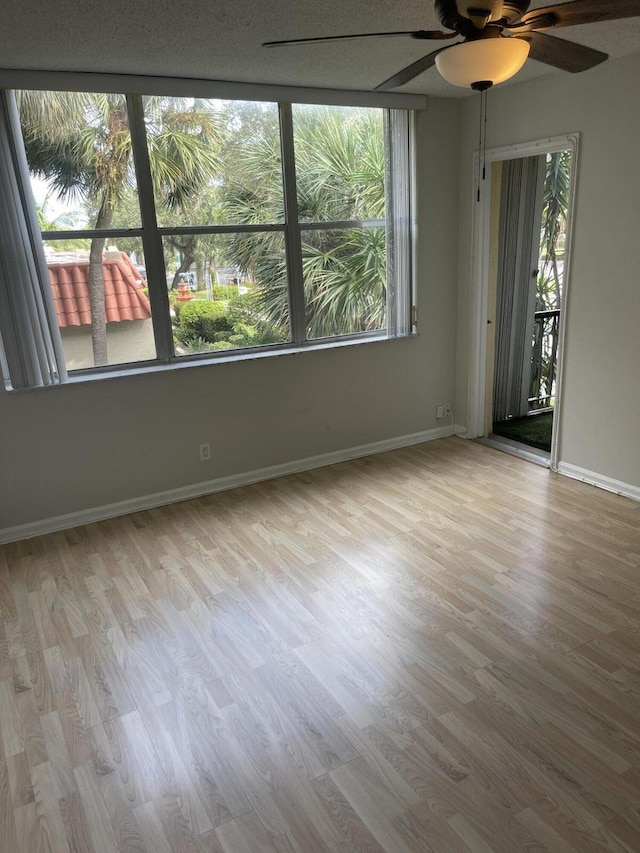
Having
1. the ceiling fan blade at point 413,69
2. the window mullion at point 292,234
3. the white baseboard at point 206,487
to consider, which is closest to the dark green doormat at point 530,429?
the white baseboard at point 206,487

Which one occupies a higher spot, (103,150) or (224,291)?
(103,150)

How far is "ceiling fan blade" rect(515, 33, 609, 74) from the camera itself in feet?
6.33

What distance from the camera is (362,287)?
4496 mm

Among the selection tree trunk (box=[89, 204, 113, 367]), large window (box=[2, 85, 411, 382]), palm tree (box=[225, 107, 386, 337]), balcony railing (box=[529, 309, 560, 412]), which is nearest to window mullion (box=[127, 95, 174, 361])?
large window (box=[2, 85, 411, 382])

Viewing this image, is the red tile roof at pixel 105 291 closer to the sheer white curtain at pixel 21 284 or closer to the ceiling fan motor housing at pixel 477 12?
the sheer white curtain at pixel 21 284

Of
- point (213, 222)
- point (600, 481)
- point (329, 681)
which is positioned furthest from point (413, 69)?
point (600, 481)

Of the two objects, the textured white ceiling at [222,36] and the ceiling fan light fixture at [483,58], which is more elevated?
the textured white ceiling at [222,36]

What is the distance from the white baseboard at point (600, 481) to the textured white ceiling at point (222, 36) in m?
2.45

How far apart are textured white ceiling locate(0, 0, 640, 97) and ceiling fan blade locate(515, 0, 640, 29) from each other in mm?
814

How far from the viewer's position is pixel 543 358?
5590 mm

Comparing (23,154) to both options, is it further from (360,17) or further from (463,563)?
(463,563)

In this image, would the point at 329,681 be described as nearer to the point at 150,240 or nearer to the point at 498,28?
the point at 498,28

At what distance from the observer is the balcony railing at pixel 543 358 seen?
5516 millimetres

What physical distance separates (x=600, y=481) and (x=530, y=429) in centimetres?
125
